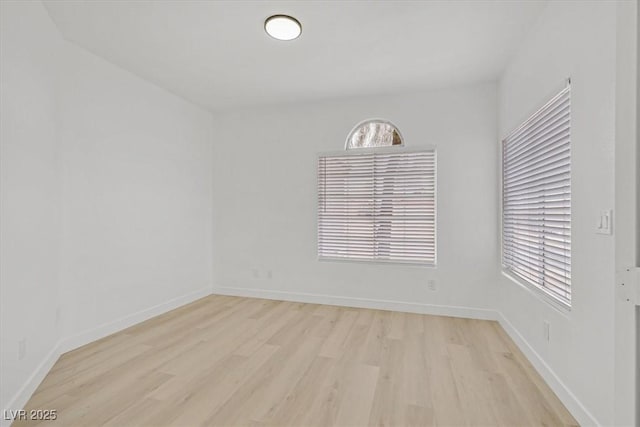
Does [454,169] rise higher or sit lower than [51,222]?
higher

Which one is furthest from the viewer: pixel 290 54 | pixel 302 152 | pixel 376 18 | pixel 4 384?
pixel 302 152

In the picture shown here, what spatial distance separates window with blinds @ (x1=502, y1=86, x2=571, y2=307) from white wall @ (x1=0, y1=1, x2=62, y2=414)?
355 cm

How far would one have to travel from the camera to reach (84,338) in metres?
2.96

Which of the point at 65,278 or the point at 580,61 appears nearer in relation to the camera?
the point at 580,61

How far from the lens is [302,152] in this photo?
4438mm

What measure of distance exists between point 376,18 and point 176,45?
5.99 feet

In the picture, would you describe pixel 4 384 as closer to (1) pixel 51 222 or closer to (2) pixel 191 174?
(1) pixel 51 222

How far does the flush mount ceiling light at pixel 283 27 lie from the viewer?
244 cm

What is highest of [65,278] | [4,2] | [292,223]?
[4,2]

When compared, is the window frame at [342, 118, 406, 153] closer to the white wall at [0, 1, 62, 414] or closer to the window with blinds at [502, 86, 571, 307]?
the window with blinds at [502, 86, 571, 307]

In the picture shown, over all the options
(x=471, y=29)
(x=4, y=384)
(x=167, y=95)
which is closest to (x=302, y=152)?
(x=167, y=95)

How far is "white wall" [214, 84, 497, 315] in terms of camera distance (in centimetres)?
372

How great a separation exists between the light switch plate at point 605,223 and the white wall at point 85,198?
342 cm

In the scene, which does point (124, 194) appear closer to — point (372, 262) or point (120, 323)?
point (120, 323)
